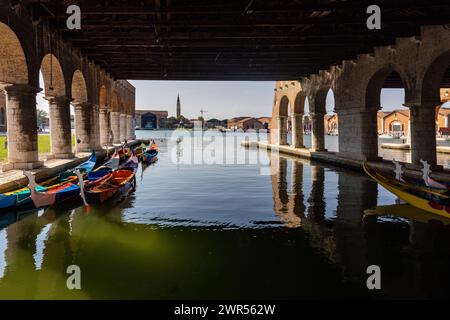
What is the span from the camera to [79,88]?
1006 inches

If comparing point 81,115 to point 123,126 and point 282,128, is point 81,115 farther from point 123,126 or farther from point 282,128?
point 123,126

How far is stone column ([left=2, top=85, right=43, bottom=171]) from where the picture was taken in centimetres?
1534

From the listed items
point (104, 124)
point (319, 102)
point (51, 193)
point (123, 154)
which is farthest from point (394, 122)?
point (51, 193)

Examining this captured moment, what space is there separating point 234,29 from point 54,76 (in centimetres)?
978

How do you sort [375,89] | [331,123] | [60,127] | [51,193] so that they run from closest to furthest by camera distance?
[51,193]
[375,89]
[60,127]
[331,123]

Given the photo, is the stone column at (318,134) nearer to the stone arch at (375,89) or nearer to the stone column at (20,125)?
the stone arch at (375,89)

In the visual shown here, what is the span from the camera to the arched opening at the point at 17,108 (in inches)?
575

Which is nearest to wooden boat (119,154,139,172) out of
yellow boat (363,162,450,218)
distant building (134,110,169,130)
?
yellow boat (363,162,450,218)

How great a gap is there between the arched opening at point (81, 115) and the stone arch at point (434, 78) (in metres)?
19.1

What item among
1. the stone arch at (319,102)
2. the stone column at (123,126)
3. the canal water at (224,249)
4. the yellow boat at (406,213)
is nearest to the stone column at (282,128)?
the stone arch at (319,102)
